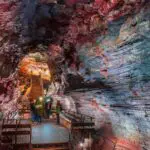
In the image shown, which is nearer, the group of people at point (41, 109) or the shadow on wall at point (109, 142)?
the shadow on wall at point (109, 142)

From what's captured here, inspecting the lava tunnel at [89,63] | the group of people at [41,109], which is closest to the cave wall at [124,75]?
the lava tunnel at [89,63]

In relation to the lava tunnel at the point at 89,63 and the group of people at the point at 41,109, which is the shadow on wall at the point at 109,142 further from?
→ the group of people at the point at 41,109

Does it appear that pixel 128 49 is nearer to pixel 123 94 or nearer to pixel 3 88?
pixel 123 94

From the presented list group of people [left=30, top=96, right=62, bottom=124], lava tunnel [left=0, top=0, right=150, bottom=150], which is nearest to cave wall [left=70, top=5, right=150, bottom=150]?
lava tunnel [left=0, top=0, right=150, bottom=150]

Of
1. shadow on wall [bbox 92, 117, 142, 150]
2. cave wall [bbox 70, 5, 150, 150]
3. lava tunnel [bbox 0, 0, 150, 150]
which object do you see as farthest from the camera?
shadow on wall [bbox 92, 117, 142, 150]

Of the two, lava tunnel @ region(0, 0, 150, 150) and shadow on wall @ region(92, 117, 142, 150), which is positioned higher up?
lava tunnel @ region(0, 0, 150, 150)

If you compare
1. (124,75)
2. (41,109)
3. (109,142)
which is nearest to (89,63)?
(124,75)

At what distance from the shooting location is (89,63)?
12.4 m

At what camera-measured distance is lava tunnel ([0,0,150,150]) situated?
9.48 meters

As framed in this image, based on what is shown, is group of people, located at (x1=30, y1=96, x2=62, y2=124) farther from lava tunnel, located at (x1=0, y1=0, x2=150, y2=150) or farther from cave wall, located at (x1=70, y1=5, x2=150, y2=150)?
cave wall, located at (x1=70, y1=5, x2=150, y2=150)

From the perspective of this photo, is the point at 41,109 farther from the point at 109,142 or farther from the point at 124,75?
the point at 124,75

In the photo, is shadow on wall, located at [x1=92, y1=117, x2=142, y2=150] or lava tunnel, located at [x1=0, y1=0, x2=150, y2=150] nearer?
lava tunnel, located at [x1=0, y1=0, x2=150, y2=150]

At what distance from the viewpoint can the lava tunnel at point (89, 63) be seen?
948 centimetres

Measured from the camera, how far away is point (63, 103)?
21516mm
